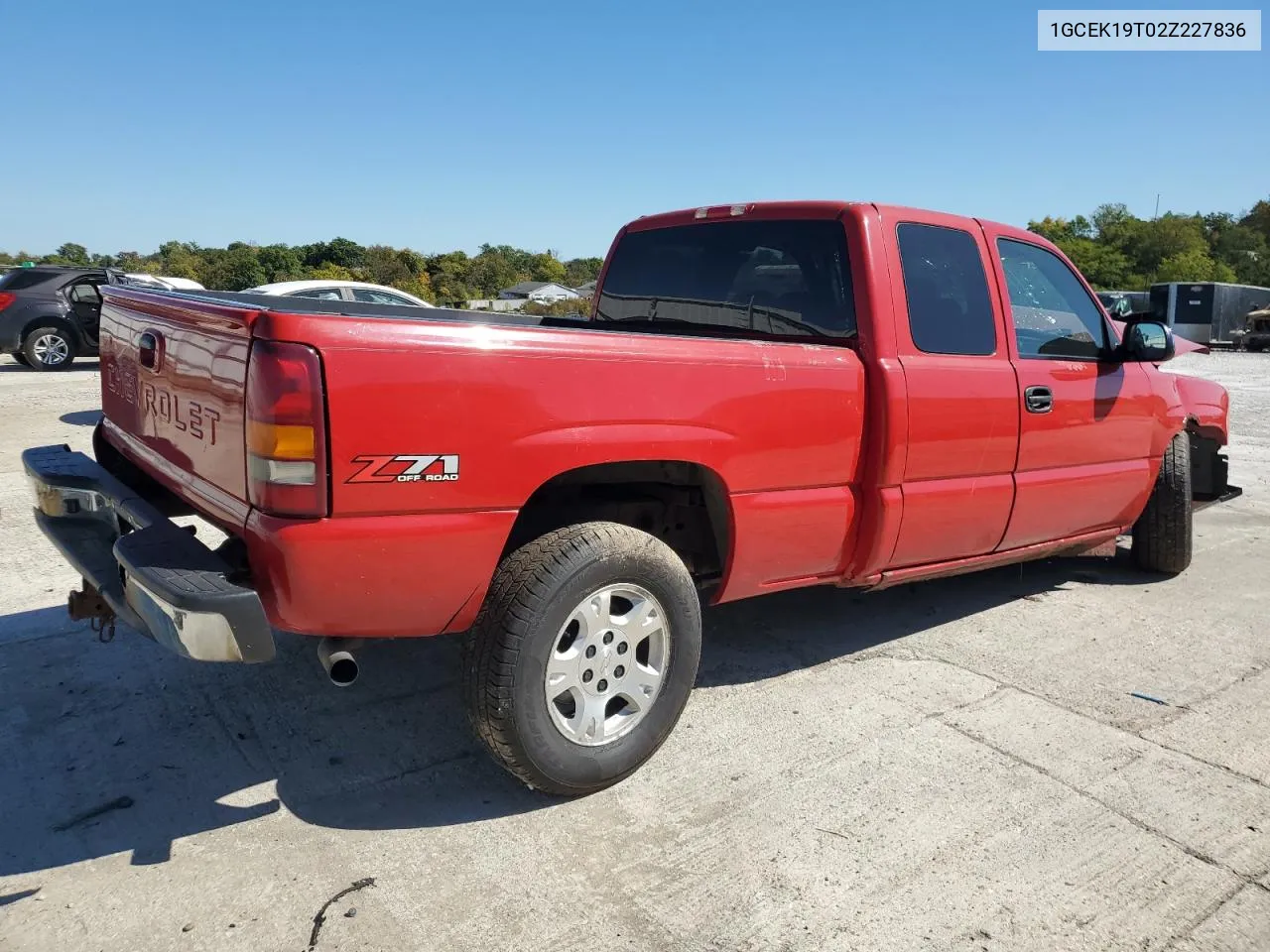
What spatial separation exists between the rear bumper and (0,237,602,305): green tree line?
139 ft

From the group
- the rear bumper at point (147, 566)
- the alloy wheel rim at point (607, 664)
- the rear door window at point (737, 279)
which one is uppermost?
the rear door window at point (737, 279)

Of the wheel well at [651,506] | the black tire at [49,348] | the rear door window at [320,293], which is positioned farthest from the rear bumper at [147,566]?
the black tire at [49,348]

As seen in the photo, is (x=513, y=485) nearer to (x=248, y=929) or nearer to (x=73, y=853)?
(x=248, y=929)

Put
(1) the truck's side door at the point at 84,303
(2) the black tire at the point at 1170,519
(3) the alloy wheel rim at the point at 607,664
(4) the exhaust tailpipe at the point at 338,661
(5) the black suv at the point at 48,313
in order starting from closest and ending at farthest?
(4) the exhaust tailpipe at the point at 338,661 < (3) the alloy wheel rim at the point at 607,664 < (2) the black tire at the point at 1170,519 < (5) the black suv at the point at 48,313 < (1) the truck's side door at the point at 84,303

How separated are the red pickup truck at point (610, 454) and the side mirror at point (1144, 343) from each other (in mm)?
15

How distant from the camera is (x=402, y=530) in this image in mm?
2537

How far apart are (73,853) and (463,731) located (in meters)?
1.23

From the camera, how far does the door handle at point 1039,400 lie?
13.5 feet

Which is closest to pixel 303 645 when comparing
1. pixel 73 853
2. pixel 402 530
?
pixel 73 853

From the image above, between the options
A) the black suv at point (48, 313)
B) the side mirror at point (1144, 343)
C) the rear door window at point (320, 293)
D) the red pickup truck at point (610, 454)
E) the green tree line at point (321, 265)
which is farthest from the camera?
the green tree line at point (321, 265)

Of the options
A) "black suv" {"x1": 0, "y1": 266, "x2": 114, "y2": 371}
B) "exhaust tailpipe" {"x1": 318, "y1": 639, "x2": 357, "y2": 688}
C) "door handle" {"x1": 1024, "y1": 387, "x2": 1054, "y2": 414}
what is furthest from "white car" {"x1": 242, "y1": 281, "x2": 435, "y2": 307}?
"exhaust tailpipe" {"x1": 318, "y1": 639, "x2": 357, "y2": 688}

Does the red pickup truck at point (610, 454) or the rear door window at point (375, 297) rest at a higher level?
the rear door window at point (375, 297)

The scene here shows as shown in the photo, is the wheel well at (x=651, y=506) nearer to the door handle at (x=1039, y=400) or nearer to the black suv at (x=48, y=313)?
the door handle at (x=1039, y=400)

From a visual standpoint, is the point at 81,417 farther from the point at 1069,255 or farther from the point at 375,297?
the point at 1069,255
